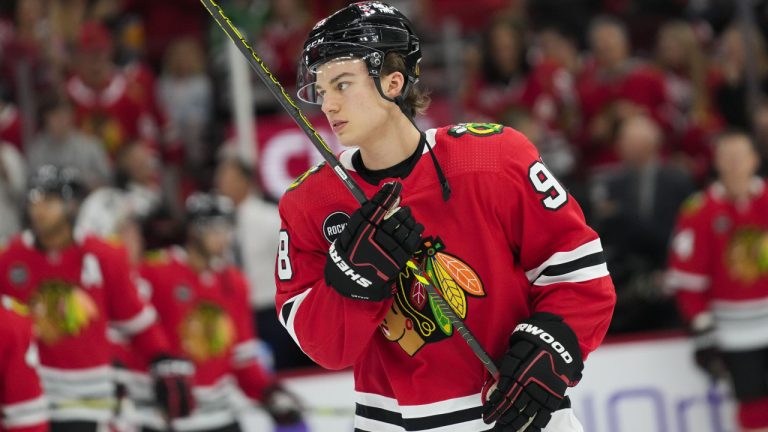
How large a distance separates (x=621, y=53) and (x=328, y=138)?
6.03ft

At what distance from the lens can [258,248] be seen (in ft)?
19.7

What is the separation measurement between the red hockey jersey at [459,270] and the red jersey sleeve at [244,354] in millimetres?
2858

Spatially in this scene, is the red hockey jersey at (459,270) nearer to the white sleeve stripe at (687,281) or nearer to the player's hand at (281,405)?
the player's hand at (281,405)

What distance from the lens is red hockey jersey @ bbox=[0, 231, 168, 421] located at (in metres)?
4.54

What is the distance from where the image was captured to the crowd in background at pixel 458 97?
6191 mm

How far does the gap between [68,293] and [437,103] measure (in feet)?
9.74

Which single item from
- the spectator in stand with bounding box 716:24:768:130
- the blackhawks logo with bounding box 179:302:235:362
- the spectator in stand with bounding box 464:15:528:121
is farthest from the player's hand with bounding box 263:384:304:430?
the spectator in stand with bounding box 716:24:768:130

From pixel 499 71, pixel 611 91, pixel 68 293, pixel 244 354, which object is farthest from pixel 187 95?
pixel 68 293

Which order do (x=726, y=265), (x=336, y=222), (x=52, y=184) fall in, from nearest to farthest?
(x=336, y=222) < (x=52, y=184) < (x=726, y=265)

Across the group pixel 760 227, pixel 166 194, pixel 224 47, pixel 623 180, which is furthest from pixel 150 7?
pixel 760 227

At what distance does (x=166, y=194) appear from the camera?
23.6 ft

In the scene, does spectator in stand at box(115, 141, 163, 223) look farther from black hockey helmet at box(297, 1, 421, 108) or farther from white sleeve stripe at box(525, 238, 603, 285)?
white sleeve stripe at box(525, 238, 603, 285)

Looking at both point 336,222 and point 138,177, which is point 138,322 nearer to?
point 138,177

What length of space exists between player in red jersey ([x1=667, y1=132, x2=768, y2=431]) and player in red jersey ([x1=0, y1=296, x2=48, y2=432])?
10.5ft
